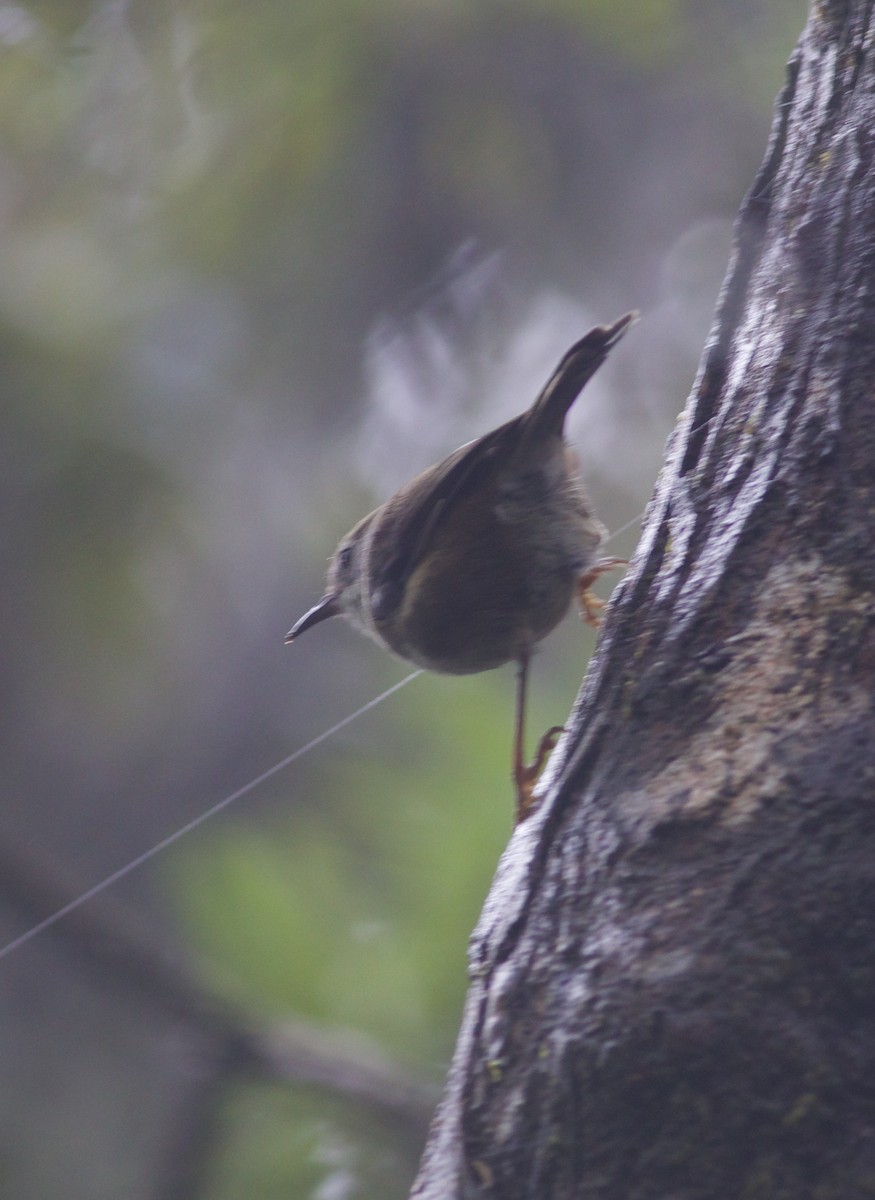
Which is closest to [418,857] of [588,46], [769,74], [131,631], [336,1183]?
[336,1183]

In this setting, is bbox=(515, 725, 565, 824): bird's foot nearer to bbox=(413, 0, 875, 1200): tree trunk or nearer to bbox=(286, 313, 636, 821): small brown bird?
bbox=(286, 313, 636, 821): small brown bird

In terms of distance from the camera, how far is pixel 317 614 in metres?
2.93

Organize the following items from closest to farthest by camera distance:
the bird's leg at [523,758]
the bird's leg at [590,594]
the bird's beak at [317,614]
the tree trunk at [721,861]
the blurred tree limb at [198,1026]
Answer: the tree trunk at [721,861] → the bird's leg at [523,758] → the blurred tree limb at [198,1026] → the bird's leg at [590,594] → the bird's beak at [317,614]

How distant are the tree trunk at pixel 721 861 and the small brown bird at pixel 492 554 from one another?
638mm

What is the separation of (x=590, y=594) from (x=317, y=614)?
31.2 inches

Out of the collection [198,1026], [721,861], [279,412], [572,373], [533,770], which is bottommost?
[721,861]

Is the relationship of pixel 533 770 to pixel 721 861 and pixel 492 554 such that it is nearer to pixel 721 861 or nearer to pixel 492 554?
pixel 492 554

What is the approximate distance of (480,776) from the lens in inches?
105

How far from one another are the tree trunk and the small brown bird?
638 mm

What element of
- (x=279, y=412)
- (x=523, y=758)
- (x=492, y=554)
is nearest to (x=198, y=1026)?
(x=523, y=758)

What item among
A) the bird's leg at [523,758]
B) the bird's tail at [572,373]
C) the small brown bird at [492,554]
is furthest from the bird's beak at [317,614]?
the bird's tail at [572,373]

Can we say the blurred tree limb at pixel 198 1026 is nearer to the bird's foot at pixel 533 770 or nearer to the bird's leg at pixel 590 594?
the bird's foot at pixel 533 770

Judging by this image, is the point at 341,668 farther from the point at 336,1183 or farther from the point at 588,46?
the point at 588,46

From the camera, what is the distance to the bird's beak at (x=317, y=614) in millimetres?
2900
